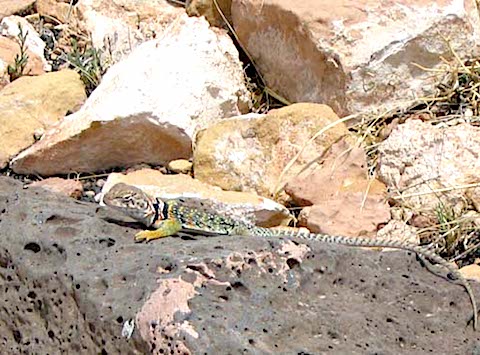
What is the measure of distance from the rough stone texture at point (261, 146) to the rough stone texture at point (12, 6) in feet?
7.24

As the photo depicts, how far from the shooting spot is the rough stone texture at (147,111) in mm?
5605

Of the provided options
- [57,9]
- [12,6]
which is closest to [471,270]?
[57,9]

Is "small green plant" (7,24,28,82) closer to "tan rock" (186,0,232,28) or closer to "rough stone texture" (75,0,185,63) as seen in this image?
"rough stone texture" (75,0,185,63)

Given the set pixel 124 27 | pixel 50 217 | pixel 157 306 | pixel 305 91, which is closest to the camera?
pixel 157 306

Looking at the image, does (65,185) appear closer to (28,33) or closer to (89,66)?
(89,66)

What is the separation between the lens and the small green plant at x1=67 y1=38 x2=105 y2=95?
6.34m

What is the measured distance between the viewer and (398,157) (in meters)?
5.33

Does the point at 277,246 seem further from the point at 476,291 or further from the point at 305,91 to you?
the point at 305,91

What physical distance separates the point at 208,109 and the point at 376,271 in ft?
9.07

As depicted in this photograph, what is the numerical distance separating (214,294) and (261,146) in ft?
9.03

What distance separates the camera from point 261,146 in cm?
564

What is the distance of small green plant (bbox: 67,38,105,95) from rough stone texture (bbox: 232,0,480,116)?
45.4 inches

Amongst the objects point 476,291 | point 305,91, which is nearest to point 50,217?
point 476,291

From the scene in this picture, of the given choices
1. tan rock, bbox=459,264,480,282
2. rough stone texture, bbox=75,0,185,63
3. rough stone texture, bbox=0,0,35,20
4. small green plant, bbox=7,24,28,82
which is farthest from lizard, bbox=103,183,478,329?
rough stone texture, bbox=0,0,35,20
